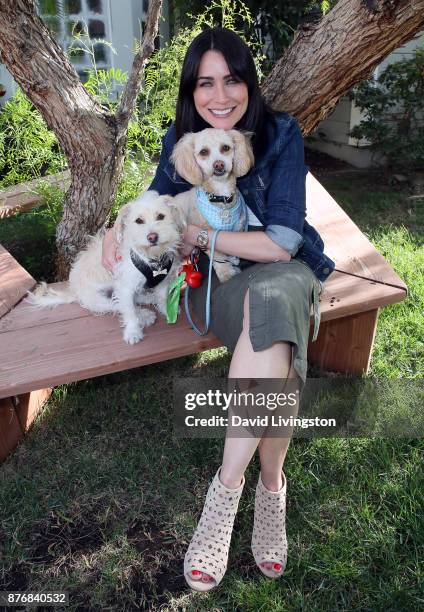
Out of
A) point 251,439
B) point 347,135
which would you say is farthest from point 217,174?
point 347,135

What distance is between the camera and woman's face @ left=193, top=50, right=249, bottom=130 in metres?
2.20

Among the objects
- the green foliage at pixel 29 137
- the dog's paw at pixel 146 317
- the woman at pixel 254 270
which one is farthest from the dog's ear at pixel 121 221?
the green foliage at pixel 29 137

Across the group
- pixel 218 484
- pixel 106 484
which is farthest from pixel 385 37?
pixel 106 484

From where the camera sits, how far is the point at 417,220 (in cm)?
486

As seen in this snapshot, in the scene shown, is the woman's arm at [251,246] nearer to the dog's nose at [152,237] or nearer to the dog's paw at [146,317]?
the dog's nose at [152,237]

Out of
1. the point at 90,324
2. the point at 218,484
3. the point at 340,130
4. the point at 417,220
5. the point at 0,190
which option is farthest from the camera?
the point at 340,130

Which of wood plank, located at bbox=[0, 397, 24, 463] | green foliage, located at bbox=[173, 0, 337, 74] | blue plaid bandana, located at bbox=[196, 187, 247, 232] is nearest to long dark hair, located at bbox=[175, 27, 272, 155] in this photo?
blue plaid bandana, located at bbox=[196, 187, 247, 232]

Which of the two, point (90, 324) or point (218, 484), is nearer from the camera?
point (218, 484)

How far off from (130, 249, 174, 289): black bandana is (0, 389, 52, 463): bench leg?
82 cm

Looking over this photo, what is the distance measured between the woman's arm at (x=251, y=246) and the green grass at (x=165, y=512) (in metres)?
0.92

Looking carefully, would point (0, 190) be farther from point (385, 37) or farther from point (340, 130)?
point (340, 130)

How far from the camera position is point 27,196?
4.06 metres

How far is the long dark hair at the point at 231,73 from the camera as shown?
2.17 metres

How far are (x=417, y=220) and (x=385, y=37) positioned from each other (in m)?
2.50
